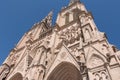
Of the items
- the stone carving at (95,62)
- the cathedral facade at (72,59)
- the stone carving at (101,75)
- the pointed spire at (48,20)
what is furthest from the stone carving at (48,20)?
the stone carving at (101,75)

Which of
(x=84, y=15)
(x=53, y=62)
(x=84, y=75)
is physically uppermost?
(x=84, y=15)

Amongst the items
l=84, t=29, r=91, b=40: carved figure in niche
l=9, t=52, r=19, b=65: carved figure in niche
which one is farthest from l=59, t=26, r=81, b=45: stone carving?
l=9, t=52, r=19, b=65: carved figure in niche

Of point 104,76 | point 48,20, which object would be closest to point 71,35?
point 104,76

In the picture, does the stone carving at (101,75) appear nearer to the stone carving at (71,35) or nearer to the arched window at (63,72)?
the arched window at (63,72)

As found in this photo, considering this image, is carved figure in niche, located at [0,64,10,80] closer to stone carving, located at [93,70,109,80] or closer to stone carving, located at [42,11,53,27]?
stone carving, located at [93,70,109,80]

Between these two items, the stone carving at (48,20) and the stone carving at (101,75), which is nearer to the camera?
the stone carving at (101,75)

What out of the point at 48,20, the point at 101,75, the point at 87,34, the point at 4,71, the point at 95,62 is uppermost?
the point at 48,20

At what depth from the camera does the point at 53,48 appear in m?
15.6

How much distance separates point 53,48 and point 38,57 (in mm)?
2226

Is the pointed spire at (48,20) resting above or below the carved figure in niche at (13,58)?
above

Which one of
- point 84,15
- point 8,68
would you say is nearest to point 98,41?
point 84,15

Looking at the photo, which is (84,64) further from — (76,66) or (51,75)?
(51,75)

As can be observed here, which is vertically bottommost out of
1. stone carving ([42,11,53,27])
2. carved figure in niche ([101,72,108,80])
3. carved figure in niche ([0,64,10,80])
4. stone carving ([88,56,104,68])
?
carved figure in niche ([101,72,108,80])

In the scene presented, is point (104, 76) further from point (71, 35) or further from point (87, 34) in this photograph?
point (71, 35)
